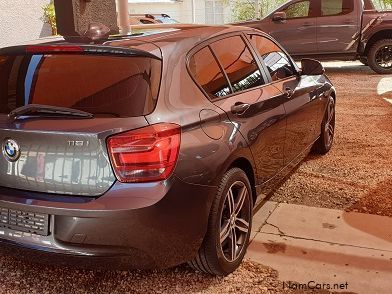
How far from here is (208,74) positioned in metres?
3.09

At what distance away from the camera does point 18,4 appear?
11.8 m

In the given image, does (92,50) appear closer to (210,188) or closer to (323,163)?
(210,188)

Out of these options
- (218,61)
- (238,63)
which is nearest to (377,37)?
(238,63)

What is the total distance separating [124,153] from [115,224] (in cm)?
36

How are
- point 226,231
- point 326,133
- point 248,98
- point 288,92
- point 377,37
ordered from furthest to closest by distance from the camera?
point 377,37, point 326,133, point 288,92, point 248,98, point 226,231

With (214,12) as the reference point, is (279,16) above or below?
above

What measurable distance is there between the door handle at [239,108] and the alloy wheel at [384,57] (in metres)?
9.48

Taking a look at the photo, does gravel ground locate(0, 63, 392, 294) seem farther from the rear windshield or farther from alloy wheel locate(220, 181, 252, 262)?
the rear windshield

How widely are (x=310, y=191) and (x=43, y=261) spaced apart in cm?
266

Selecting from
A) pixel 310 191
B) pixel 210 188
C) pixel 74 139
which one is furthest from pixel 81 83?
pixel 310 191

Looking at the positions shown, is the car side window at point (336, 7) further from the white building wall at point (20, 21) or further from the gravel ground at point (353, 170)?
the white building wall at point (20, 21)

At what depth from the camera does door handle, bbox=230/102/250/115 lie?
3131 mm

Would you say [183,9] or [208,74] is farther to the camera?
[183,9]

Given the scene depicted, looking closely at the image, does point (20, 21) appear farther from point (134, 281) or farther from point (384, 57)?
point (134, 281)
